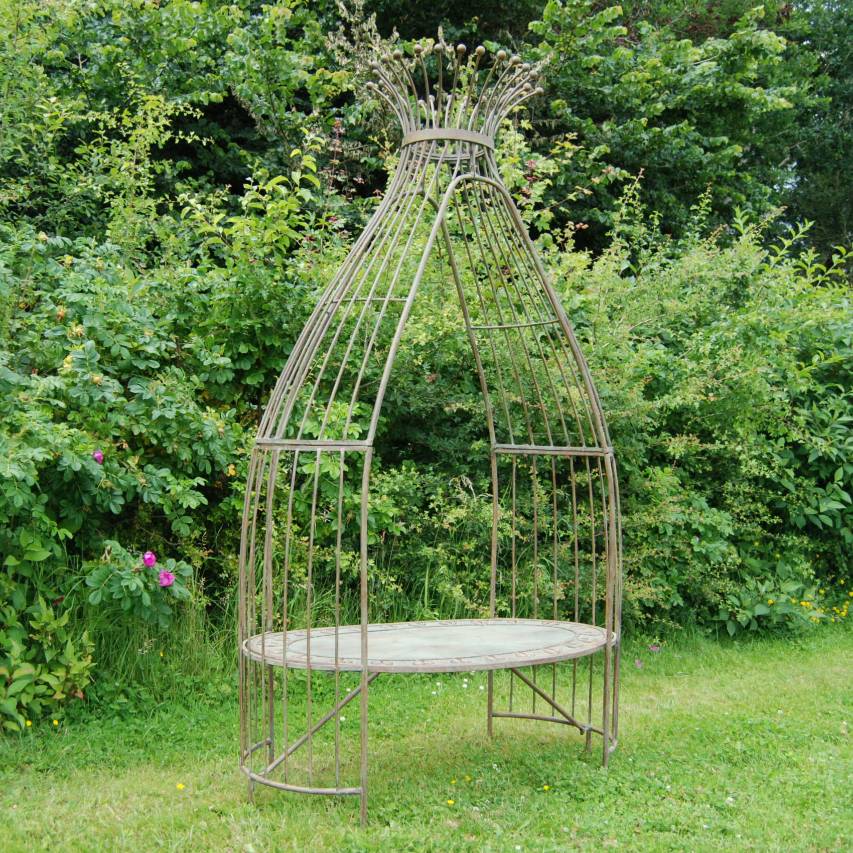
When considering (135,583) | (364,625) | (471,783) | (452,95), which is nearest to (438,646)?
(471,783)

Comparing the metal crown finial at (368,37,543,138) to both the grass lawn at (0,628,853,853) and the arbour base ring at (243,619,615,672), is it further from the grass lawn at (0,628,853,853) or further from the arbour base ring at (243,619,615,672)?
the grass lawn at (0,628,853,853)

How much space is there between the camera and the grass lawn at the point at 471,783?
2914 millimetres

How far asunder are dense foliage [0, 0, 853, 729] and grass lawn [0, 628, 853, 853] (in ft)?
1.26

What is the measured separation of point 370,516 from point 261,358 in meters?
1.00

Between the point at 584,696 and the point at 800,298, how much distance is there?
336 cm

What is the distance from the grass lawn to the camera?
291cm

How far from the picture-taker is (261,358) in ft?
15.9

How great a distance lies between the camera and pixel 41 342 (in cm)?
416

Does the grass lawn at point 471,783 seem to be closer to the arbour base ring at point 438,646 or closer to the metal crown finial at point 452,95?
the arbour base ring at point 438,646

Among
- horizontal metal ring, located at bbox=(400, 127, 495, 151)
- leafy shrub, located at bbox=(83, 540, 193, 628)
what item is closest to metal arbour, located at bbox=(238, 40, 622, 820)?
horizontal metal ring, located at bbox=(400, 127, 495, 151)

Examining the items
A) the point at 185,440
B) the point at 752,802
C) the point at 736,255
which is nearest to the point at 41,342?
the point at 185,440

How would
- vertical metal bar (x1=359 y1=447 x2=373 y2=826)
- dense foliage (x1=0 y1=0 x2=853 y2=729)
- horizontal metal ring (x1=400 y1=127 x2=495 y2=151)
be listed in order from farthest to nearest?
dense foliage (x1=0 y1=0 x2=853 y2=729)
horizontal metal ring (x1=400 y1=127 x2=495 y2=151)
vertical metal bar (x1=359 y1=447 x2=373 y2=826)

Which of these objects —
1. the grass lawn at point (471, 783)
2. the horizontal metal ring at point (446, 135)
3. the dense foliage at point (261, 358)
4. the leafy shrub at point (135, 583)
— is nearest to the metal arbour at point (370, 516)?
the horizontal metal ring at point (446, 135)

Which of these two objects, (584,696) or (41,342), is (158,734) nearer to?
(41,342)
